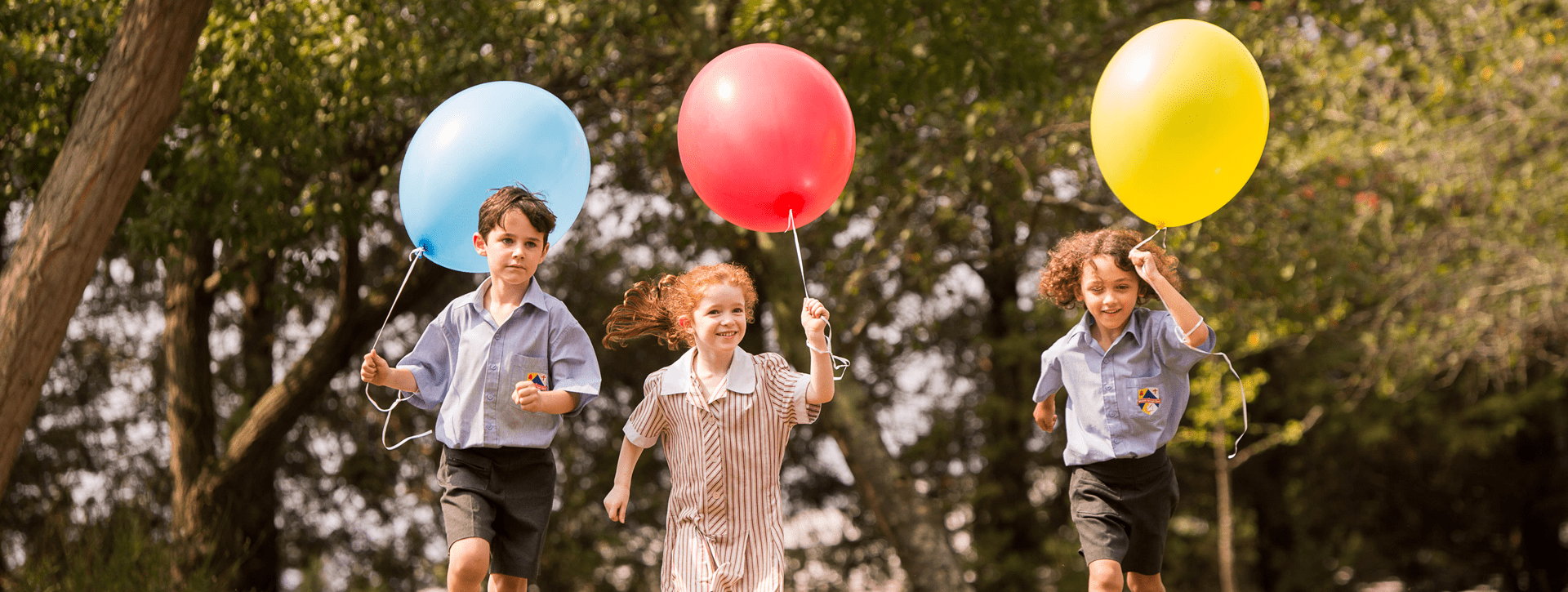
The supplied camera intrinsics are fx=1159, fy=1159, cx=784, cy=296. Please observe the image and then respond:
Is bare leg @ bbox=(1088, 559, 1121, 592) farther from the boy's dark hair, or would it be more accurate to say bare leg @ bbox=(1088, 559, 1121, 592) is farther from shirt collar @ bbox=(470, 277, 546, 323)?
the boy's dark hair

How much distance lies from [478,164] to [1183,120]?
2.19 metres

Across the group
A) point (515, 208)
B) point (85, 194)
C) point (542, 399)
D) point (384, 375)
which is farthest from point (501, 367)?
point (85, 194)

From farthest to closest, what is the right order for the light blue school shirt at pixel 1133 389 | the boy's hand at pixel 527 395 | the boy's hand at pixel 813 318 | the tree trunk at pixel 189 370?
1. the tree trunk at pixel 189 370
2. the light blue school shirt at pixel 1133 389
3. the boy's hand at pixel 527 395
4. the boy's hand at pixel 813 318

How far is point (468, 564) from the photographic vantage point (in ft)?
11.0

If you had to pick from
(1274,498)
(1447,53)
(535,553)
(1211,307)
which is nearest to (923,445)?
(1211,307)

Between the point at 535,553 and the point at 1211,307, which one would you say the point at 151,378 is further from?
the point at 1211,307

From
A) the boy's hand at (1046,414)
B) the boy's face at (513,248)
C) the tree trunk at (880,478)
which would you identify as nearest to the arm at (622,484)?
the boy's face at (513,248)

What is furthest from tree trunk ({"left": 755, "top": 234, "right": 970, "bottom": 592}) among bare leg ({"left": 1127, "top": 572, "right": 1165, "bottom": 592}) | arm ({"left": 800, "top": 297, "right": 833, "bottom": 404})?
arm ({"left": 800, "top": 297, "right": 833, "bottom": 404})

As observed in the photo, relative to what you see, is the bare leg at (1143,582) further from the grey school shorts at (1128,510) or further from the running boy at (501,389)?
the running boy at (501,389)

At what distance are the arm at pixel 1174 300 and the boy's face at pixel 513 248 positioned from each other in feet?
5.82

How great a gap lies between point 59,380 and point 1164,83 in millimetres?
9574

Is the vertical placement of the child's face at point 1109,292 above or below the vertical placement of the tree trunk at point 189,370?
below

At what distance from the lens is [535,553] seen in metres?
3.57

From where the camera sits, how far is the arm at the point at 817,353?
3062mm
